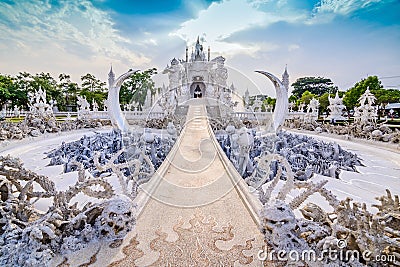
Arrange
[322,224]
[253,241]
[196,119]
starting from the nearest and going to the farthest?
[322,224], [253,241], [196,119]

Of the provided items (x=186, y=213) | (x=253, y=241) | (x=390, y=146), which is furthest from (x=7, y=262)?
(x=390, y=146)

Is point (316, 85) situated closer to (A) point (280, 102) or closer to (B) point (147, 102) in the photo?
(A) point (280, 102)

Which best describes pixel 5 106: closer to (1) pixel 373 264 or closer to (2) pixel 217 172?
(2) pixel 217 172

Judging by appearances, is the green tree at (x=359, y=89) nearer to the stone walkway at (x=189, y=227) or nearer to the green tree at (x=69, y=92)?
the stone walkway at (x=189, y=227)

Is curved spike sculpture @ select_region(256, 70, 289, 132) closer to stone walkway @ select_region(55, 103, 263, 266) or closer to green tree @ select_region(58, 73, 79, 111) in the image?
stone walkway @ select_region(55, 103, 263, 266)

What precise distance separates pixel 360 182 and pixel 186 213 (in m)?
3.80

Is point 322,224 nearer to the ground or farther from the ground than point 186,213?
farther from the ground

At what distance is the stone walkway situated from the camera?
6.66 feet

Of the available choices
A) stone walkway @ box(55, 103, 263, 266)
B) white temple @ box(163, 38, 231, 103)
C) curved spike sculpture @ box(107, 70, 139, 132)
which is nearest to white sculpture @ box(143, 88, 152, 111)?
white temple @ box(163, 38, 231, 103)

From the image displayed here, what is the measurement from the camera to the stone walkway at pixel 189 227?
2.03 m

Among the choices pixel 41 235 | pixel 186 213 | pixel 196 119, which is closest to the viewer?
pixel 41 235

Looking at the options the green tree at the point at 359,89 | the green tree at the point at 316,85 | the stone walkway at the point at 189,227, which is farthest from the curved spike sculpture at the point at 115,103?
the green tree at the point at 316,85

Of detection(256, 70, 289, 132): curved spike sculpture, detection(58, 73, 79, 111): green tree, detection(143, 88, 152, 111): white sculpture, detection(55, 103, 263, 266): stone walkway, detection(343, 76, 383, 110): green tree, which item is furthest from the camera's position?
detection(58, 73, 79, 111): green tree

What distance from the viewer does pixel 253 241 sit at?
7.57 feet
